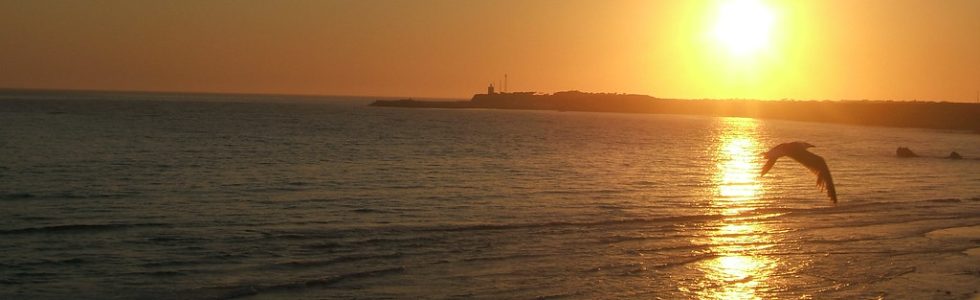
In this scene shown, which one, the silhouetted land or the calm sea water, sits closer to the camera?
the calm sea water

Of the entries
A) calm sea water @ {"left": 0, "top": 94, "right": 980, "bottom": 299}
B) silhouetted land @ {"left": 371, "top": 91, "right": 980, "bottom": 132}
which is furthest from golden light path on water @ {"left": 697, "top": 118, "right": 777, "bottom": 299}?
silhouetted land @ {"left": 371, "top": 91, "right": 980, "bottom": 132}

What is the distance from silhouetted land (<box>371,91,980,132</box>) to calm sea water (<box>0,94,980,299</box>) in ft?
267

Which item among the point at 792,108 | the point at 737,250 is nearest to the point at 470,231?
the point at 737,250

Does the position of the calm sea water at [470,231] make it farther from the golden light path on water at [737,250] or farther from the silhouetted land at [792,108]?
the silhouetted land at [792,108]

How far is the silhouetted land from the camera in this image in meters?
112

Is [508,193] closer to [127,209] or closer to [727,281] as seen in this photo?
[127,209]

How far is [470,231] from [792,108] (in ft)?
516

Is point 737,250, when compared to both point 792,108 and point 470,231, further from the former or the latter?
point 792,108

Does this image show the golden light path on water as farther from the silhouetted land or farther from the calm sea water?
the silhouetted land

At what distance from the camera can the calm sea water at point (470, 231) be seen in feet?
45.5

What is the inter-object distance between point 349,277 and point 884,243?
9.64 meters

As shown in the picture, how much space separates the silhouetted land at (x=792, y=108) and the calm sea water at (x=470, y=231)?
81322 mm

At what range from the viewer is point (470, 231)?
61.3ft

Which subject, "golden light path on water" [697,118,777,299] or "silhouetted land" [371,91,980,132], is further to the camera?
"silhouetted land" [371,91,980,132]
